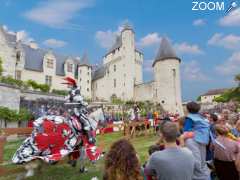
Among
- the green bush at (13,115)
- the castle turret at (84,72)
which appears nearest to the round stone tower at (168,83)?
the castle turret at (84,72)

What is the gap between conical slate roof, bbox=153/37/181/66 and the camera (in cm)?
4688

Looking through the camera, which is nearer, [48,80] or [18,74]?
[18,74]

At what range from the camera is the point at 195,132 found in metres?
3.77

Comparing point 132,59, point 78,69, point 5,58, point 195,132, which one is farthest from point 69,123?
point 132,59

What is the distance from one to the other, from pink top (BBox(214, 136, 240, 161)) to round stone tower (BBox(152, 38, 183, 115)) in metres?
41.1

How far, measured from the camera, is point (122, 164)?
245 cm

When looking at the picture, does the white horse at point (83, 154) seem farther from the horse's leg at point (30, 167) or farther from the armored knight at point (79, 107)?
the armored knight at point (79, 107)

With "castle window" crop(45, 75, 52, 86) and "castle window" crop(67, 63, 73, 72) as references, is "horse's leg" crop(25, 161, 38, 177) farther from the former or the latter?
"castle window" crop(67, 63, 73, 72)

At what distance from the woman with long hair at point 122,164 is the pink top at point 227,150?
2246 millimetres

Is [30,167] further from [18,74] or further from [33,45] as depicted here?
[33,45]

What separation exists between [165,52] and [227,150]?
45.4m

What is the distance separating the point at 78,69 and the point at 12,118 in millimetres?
32830

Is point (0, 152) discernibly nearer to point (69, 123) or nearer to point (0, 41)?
point (69, 123)

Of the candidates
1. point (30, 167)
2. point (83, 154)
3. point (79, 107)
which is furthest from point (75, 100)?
point (30, 167)
